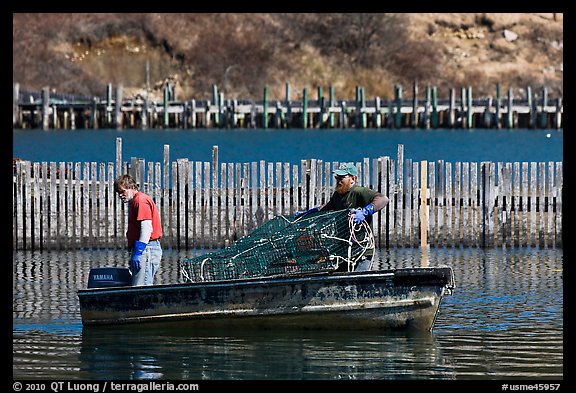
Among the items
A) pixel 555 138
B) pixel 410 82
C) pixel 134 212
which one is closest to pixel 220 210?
pixel 134 212

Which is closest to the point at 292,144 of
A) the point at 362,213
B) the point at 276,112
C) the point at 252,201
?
the point at 276,112

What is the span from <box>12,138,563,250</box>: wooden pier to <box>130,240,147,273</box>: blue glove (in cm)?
680

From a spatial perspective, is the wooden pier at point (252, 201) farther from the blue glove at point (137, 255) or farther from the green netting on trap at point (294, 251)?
the blue glove at point (137, 255)

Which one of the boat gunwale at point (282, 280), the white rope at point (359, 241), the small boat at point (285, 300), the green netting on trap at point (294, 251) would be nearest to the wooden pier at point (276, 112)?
the green netting on trap at point (294, 251)

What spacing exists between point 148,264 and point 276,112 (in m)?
59.9

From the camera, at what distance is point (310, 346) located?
54.0 ft

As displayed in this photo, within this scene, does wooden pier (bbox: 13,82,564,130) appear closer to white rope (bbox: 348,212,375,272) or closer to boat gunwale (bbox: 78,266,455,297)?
boat gunwale (bbox: 78,266,455,297)

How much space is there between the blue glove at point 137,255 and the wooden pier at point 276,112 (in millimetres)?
57952

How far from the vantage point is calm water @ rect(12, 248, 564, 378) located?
1495 cm

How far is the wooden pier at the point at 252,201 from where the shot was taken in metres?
23.9

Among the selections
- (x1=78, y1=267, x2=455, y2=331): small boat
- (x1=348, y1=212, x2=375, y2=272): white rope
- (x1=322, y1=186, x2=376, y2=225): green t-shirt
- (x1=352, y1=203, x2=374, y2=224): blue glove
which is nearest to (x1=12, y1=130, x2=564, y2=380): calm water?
(x1=78, y1=267, x2=455, y2=331): small boat

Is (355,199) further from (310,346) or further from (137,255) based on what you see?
(137,255)
